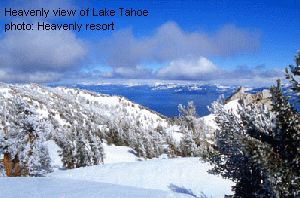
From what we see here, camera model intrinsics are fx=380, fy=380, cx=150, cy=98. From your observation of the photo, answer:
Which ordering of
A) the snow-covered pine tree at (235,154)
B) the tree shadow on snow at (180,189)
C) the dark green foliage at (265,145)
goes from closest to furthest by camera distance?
the dark green foliage at (265,145) < the snow-covered pine tree at (235,154) < the tree shadow on snow at (180,189)

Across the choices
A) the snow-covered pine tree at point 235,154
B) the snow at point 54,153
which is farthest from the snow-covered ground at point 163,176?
the snow at point 54,153

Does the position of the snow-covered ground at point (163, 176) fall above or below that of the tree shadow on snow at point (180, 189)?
above

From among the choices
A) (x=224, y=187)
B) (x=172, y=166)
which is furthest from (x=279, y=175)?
(x=172, y=166)

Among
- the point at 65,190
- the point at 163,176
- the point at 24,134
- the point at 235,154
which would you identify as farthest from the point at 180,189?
the point at 235,154

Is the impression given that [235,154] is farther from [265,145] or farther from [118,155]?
[118,155]

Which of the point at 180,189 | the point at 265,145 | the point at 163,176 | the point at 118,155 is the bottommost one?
the point at 118,155

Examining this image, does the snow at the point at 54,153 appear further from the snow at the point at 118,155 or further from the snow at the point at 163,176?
the snow at the point at 163,176

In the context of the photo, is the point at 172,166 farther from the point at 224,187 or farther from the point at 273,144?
the point at 273,144
